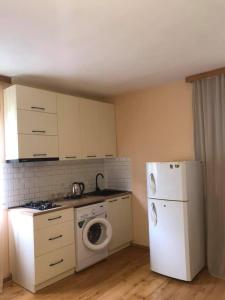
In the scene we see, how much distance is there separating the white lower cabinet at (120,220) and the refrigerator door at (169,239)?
0.75 m

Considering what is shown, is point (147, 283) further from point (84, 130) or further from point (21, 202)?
point (84, 130)

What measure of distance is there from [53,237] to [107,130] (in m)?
1.85

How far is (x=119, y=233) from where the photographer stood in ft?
12.4

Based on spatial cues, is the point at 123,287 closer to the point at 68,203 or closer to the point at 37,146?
the point at 68,203

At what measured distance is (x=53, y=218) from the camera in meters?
2.85

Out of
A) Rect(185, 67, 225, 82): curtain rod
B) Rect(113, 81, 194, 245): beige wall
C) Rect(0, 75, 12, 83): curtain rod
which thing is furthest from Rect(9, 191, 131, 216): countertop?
Rect(185, 67, 225, 82): curtain rod

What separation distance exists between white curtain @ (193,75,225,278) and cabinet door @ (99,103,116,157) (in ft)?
4.71

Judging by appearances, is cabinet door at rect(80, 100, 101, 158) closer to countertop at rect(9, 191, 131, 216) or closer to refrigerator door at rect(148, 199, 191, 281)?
countertop at rect(9, 191, 131, 216)

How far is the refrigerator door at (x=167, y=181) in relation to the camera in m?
2.79

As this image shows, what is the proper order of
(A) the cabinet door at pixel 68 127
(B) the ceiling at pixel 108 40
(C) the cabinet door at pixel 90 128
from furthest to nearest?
(C) the cabinet door at pixel 90 128
(A) the cabinet door at pixel 68 127
(B) the ceiling at pixel 108 40

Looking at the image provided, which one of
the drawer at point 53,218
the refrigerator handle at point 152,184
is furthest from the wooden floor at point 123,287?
the refrigerator handle at point 152,184

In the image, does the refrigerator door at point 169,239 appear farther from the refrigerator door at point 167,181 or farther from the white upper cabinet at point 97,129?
the white upper cabinet at point 97,129

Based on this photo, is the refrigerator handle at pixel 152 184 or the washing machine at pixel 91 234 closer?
the refrigerator handle at pixel 152 184

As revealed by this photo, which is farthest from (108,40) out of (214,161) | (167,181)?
(214,161)
